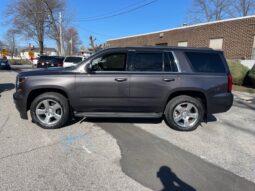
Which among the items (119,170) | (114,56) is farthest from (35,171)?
(114,56)

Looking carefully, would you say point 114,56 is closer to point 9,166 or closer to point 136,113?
point 136,113

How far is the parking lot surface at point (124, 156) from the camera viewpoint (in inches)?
127

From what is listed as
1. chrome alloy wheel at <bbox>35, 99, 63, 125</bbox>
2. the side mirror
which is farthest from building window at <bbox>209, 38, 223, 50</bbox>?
chrome alloy wheel at <bbox>35, 99, 63, 125</bbox>

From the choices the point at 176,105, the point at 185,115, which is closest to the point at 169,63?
the point at 176,105

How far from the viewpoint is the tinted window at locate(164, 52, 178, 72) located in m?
5.30

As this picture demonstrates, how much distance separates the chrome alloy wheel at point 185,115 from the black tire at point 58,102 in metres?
2.44

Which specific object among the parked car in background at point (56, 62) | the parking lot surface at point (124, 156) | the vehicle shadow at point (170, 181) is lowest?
the vehicle shadow at point (170, 181)

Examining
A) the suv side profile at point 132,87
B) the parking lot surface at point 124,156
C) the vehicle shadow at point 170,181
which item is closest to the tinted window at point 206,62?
the suv side profile at point 132,87

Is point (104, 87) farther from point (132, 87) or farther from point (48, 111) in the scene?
point (48, 111)

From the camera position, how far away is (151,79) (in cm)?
517

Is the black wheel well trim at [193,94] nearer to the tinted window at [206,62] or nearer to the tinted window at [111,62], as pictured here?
the tinted window at [206,62]

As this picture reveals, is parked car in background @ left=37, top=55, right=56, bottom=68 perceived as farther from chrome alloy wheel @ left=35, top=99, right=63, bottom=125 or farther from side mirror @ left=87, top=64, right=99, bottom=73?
side mirror @ left=87, top=64, right=99, bottom=73

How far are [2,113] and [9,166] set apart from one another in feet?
11.4

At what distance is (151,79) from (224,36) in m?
16.3
